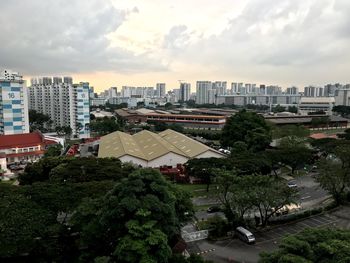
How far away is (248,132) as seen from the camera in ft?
128

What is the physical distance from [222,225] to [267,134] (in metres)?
24.5

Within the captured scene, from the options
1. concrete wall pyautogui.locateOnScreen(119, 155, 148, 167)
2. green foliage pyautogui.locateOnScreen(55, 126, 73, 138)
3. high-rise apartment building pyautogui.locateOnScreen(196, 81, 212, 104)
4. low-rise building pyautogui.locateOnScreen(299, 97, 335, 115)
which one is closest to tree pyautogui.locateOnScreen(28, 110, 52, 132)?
green foliage pyautogui.locateOnScreen(55, 126, 73, 138)

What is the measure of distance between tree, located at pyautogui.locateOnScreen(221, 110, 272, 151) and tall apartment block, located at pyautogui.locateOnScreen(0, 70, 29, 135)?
30554 millimetres

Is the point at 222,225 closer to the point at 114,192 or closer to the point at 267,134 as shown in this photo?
the point at 114,192

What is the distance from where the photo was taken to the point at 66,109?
64500 mm

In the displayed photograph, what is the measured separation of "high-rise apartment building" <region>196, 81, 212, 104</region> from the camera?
512 feet

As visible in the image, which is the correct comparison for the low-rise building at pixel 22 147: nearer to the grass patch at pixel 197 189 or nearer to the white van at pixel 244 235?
the grass patch at pixel 197 189

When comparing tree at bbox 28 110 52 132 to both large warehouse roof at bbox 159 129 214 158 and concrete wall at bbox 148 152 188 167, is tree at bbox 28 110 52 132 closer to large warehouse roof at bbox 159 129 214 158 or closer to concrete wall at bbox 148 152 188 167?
large warehouse roof at bbox 159 129 214 158

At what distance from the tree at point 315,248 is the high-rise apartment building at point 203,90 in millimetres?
147736

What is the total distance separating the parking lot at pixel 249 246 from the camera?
15414 mm

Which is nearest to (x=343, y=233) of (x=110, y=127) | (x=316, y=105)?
(x=110, y=127)

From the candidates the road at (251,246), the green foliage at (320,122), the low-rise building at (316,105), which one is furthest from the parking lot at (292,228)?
the low-rise building at (316,105)

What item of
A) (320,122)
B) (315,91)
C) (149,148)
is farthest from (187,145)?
(315,91)

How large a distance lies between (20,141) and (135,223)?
3368cm
